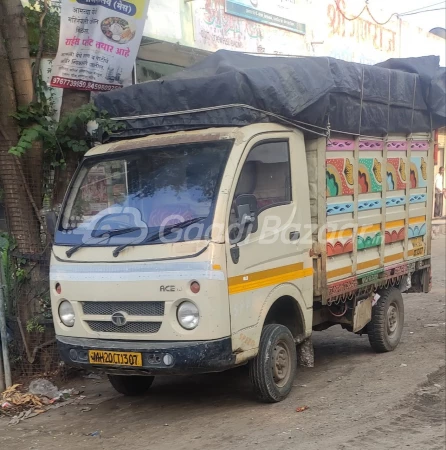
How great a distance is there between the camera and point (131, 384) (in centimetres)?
579

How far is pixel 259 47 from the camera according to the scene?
1159cm

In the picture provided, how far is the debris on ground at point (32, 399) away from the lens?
5531 millimetres

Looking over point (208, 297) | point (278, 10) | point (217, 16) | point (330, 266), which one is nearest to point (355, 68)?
point (330, 266)

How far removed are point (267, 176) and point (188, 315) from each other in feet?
4.60

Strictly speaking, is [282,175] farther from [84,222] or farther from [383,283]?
[383,283]

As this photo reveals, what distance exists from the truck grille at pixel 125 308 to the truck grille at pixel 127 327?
8 centimetres

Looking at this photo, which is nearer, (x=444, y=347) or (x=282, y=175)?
(x=282, y=175)

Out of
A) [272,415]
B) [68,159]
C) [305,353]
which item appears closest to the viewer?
[272,415]

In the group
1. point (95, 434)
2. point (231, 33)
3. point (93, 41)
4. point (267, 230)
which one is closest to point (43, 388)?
point (95, 434)

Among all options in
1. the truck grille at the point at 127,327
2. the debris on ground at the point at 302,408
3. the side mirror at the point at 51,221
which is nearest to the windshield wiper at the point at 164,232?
the truck grille at the point at 127,327

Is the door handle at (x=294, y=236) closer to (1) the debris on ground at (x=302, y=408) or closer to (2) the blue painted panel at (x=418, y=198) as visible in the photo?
(1) the debris on ground at (x=302, y=408)

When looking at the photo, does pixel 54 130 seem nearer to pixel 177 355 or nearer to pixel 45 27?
pixel 45 27

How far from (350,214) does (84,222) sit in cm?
267

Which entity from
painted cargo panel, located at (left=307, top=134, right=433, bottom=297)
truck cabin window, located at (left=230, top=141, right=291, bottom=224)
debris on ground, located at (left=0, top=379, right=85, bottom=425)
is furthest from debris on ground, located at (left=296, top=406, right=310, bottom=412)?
debris on ground, located at (left=0, top=379, right=85, bottom=425)
